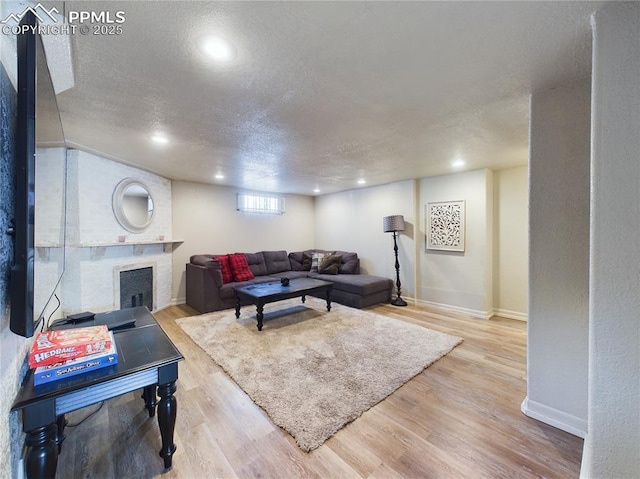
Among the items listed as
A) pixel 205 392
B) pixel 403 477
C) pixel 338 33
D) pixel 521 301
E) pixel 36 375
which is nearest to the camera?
pixel 36 375

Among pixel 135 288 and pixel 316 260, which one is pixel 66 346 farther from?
pixel 316 260

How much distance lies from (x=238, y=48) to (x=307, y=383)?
2.42m

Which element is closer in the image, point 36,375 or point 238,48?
point 36,375

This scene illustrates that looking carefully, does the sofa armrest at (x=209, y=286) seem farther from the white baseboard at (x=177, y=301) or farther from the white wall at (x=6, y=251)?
the white wall at (x=6, y=251)

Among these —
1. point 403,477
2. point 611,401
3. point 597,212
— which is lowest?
point 403,477

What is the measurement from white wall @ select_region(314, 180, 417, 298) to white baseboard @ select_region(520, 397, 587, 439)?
9.62 feet

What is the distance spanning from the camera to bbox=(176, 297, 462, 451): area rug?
1888 millimetres

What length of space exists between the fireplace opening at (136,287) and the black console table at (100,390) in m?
2.40

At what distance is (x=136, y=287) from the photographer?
397cm

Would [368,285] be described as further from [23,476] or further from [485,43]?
[23,476]

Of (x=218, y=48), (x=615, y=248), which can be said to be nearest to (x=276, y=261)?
(x=218, y=48)

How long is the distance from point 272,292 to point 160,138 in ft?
7.28

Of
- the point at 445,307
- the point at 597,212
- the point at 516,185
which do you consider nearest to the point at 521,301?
the point at 445,307

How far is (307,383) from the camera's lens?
7.25 ft
